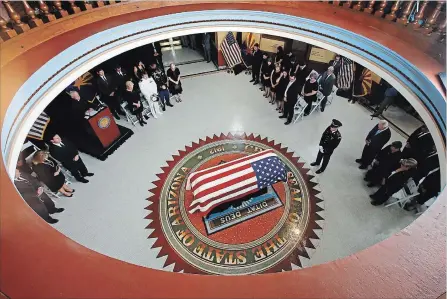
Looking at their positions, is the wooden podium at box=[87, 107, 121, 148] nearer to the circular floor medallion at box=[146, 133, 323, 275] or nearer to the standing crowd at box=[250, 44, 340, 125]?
the circular floor medallion at box=[146, 133, 323, 275]

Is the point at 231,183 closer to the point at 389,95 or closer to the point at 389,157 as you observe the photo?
the point at 389,157

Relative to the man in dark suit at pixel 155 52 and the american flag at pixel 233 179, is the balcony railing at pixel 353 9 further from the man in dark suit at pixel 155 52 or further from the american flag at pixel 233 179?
the american flag at pixel 233 179

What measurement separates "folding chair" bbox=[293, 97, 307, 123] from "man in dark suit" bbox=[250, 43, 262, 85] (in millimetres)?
1859

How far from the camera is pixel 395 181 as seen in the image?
17.2 feet

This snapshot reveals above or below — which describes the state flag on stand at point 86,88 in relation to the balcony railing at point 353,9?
below

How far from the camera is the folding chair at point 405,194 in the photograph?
5439mm

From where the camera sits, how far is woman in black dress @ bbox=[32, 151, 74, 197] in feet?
17.3

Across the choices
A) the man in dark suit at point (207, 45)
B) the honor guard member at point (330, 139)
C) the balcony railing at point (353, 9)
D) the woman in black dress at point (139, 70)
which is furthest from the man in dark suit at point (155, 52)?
the honor guard member at point (330, 139)

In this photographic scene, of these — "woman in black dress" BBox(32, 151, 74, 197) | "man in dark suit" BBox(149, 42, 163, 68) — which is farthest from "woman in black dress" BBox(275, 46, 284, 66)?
"woman in black dress" BBox(32, 151, 74, 197)

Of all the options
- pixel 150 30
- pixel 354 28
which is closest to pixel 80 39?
pixel 150 30

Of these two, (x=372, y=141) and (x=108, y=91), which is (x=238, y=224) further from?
(x=108, y=91)

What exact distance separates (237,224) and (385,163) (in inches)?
128

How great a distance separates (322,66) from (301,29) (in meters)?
3.45

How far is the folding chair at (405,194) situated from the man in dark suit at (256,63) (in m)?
5.29
